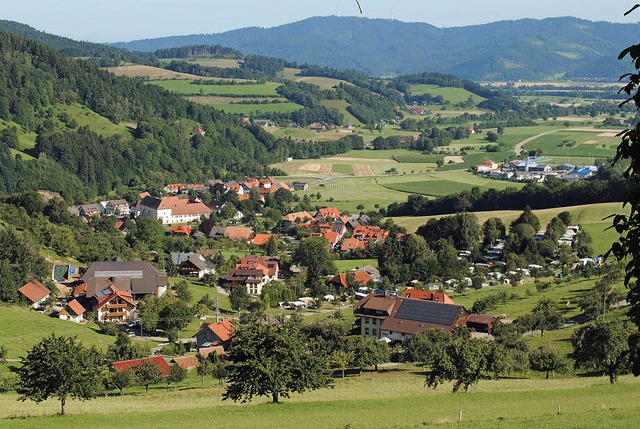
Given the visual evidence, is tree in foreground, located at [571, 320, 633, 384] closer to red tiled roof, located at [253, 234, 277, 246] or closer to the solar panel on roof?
the solar panel on roof

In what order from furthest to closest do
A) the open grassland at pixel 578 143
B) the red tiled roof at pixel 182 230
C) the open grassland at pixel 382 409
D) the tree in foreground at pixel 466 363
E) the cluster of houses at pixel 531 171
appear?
the open grassland at pixel 578 143 → the cluster of houses at pixel 531 171 → the red tiled roof at pixel 182 230 → the tree in foreground at pixel 466 363 → the open grassland at pixel 382 409

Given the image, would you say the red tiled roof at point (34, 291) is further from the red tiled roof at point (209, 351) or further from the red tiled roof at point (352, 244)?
the red tiled roof at point (352, 244)

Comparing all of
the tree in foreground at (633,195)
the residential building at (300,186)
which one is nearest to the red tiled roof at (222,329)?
the tree in foreground at (633,195)

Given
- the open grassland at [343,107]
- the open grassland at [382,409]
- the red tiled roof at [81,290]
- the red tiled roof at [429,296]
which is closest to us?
the open grassland at [382,409]

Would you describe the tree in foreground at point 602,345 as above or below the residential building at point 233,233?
above

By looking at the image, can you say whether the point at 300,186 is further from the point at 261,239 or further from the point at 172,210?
the point at 261,239

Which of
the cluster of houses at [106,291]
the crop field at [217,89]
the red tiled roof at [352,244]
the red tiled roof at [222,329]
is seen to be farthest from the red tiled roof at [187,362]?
the crop field at [217,89]

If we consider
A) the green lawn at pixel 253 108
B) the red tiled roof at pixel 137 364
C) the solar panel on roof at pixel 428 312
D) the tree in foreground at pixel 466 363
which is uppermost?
the tree in foreground at pixel 466 363

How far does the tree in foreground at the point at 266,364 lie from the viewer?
21.8 m

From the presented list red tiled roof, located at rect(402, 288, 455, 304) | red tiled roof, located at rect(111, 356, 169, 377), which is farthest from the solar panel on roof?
red tiled roof, located at rect(111, 356, 169, 377)

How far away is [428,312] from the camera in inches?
1560

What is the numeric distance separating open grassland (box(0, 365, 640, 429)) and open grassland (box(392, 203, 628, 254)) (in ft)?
117

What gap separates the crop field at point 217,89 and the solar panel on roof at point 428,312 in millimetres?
119760

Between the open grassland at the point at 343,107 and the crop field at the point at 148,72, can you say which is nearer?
the open grassland at the point at 343,107
